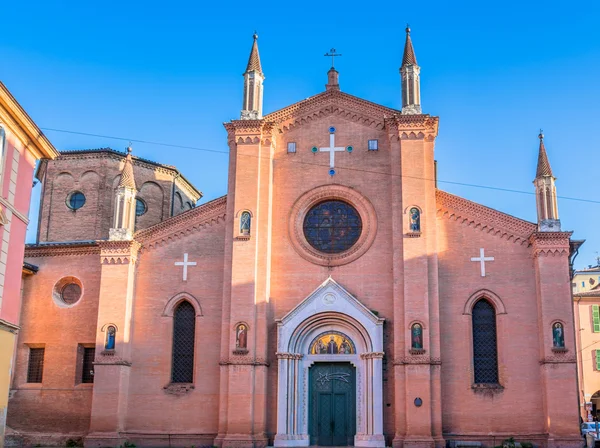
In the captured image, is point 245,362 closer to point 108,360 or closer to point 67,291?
point 108,360

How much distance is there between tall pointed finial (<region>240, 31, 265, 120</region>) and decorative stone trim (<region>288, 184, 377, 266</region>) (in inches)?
158

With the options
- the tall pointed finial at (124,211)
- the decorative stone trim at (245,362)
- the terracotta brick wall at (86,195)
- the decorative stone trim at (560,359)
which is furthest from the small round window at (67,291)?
the decorative stone trim at (560,359)

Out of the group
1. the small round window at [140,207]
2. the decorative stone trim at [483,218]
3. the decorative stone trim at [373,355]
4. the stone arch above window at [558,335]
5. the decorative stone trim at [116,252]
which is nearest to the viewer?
the stone arch above window at [558,335]

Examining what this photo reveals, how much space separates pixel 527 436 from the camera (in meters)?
26.2

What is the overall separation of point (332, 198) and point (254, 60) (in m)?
6.72

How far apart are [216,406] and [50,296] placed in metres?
9.08

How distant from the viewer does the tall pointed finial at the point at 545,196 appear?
27.5 meters

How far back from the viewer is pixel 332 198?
1168 inches

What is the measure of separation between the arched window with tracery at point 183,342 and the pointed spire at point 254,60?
9.88 meters

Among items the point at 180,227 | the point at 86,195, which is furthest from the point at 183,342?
the point at 86,195

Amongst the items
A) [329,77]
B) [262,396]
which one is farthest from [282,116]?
[262,396]

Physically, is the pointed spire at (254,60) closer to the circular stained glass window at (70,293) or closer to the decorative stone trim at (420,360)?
the circular stained glass window at (70,293)

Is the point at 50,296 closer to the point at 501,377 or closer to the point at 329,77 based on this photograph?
the point at 329,77

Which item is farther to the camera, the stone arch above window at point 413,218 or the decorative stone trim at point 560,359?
the stone arch above window at point 413,218
